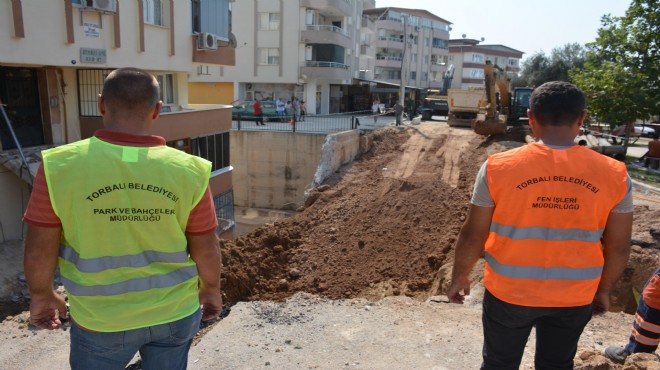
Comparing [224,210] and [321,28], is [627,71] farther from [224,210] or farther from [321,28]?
[321,28]

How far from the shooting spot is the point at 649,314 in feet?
12.6

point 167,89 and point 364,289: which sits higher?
point 167,89

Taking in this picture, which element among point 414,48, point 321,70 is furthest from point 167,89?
point 414,48

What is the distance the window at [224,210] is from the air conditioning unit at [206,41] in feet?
15.2

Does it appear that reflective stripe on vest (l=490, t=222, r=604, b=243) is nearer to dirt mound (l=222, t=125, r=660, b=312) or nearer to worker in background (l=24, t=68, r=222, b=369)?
worker in background (l=24, t=68, r=222, b=369)

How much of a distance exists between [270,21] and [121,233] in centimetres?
3749

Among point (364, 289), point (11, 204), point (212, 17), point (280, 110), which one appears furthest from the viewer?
point (280, 110)

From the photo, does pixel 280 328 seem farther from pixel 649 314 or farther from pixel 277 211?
pixel 277 211

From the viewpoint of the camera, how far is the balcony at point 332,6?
36.5m

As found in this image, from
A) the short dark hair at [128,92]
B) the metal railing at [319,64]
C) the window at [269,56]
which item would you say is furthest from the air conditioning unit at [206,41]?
the window at [269,56]

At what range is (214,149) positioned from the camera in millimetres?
16844

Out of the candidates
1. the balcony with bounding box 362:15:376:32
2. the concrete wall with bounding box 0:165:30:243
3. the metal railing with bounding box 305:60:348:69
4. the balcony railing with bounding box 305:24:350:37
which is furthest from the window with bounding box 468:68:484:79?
the concrete wall with bounding box 0:165:30:243

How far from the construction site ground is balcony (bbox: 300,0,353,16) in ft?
73.8

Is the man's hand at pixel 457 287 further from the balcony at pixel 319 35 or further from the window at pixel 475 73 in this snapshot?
the window at pixel 475 73
